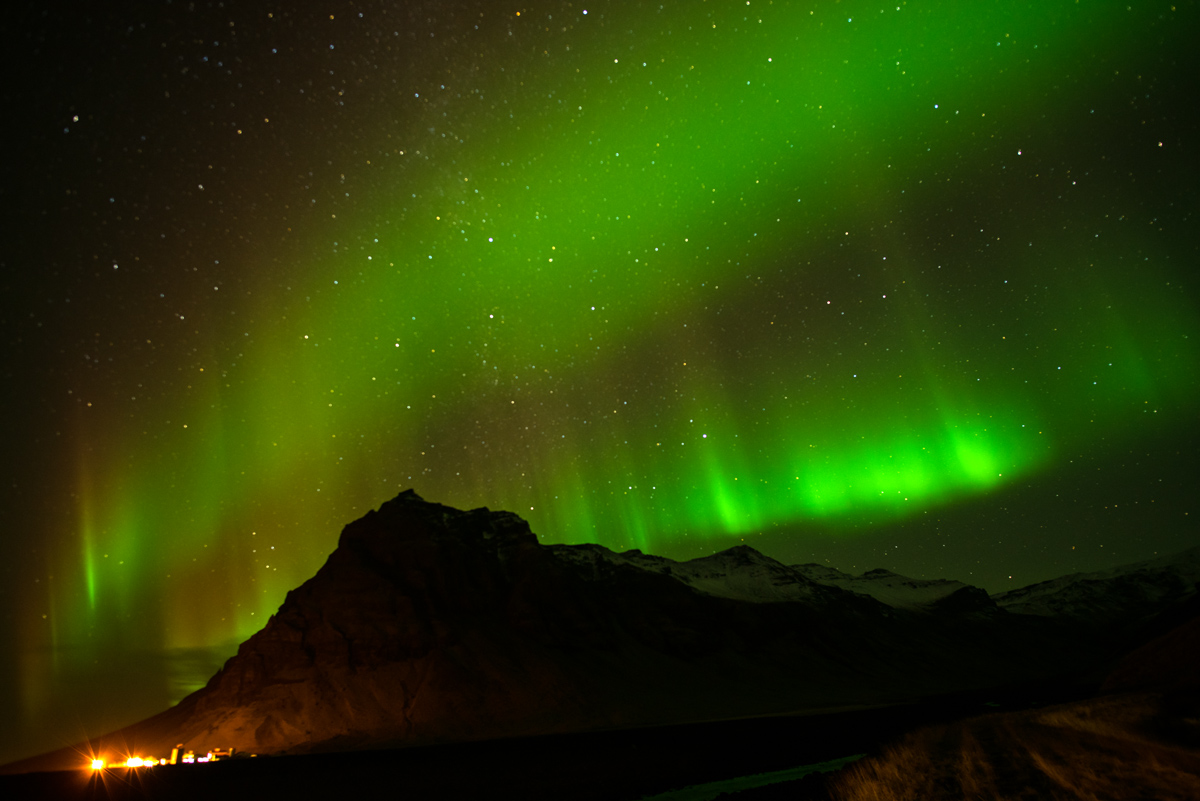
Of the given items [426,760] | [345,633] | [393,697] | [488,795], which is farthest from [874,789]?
[345,633]

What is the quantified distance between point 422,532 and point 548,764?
230 ft

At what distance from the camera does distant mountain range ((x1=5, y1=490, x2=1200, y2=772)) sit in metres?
75.4

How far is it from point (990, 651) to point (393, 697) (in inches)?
4951

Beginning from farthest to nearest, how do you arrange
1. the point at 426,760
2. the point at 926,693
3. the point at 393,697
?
1. the point at 926,693
2. the point at 393,697
3. the point at 426,760

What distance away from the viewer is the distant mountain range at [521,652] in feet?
247

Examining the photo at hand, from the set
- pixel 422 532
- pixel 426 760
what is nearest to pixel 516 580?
pixel 422 532

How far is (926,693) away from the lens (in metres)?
103

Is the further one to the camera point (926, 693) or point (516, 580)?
point (516, 580)

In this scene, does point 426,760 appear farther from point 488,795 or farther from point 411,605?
point 411,605

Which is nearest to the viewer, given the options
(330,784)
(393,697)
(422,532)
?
(330,784)

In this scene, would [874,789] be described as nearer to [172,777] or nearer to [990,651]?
[172,777]

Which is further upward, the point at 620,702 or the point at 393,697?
the point at 393,697

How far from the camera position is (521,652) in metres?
91.6

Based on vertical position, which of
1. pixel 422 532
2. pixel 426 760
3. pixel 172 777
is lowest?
pixel 426 760
